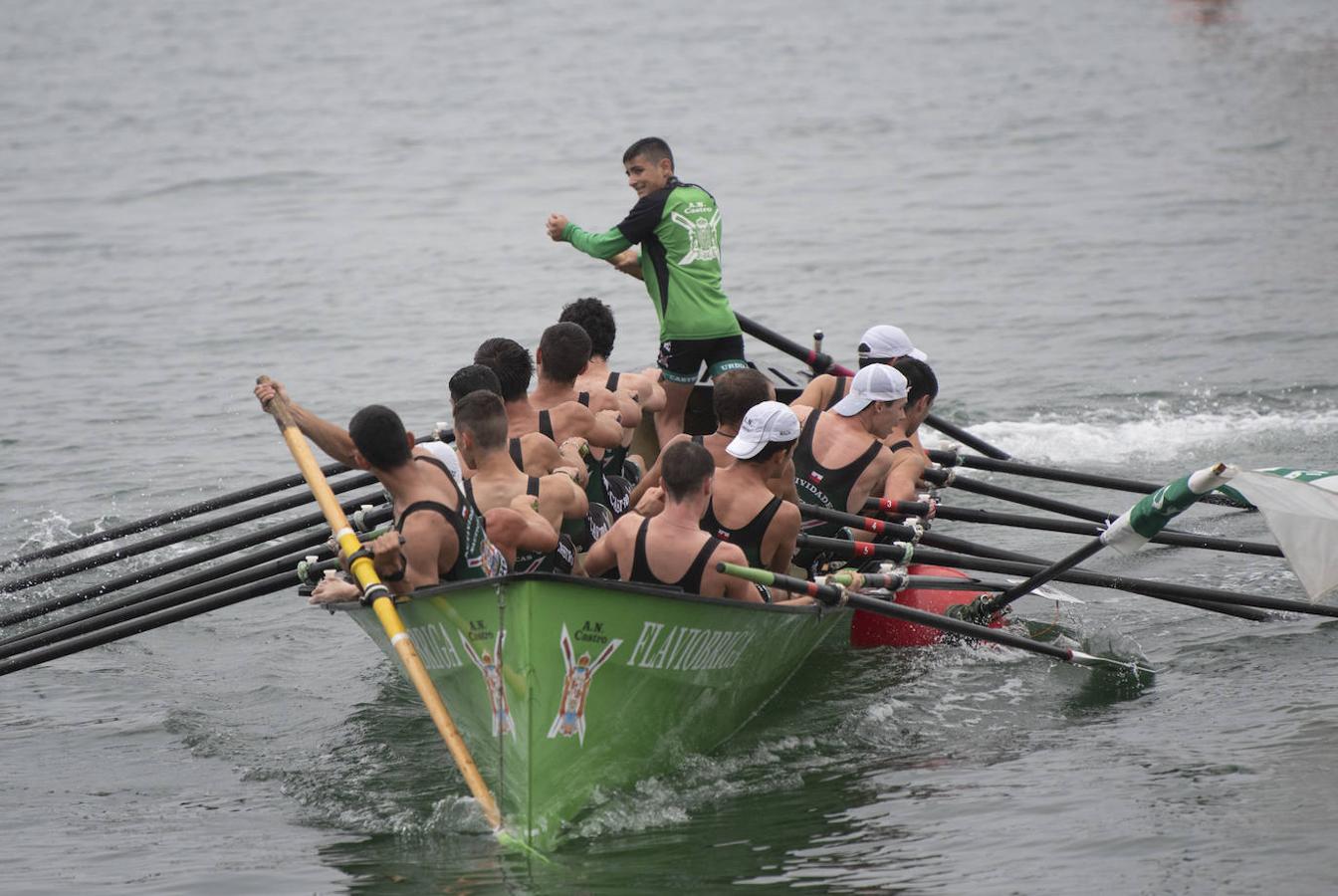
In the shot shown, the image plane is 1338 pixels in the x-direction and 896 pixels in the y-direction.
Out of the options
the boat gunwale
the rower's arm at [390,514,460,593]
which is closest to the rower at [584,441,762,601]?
the boat gunwale

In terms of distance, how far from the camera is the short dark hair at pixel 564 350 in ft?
32.1

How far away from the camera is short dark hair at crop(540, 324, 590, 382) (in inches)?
385

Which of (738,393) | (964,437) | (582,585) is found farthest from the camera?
(964,437)

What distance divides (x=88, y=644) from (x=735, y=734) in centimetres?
379

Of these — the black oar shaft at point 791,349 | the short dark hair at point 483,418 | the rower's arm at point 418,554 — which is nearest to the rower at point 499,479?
the short dark hair at point 483,418

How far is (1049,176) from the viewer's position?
28516 millimetres

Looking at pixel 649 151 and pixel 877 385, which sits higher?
pixel 649 151

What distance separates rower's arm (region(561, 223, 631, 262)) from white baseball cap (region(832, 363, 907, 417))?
6.85 ft

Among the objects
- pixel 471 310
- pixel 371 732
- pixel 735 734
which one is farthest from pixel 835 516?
pixel 471 310

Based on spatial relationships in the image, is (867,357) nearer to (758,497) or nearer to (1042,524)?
(1042,524)

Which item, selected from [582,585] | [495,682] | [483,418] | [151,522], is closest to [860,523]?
[483,418]

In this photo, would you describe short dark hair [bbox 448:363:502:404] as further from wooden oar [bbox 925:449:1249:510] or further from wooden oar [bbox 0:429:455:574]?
wooden oar [bbox 925:449:1249:510]

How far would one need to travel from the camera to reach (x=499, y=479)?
843 cm

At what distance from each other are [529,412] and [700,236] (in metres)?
2.53
